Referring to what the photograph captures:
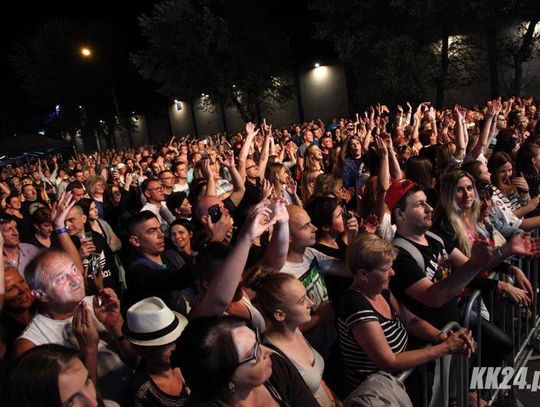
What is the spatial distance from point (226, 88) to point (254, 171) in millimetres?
22708

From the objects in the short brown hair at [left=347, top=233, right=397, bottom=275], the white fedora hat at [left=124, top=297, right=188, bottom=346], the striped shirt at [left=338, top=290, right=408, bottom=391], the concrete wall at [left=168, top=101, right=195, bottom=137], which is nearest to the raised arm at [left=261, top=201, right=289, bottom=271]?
the short brown hair at [left=347, top=233, right=397, bottom=275]

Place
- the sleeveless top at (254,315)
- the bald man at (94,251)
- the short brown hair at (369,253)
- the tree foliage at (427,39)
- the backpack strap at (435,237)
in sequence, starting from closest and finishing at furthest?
the short brown hair at (369,253)
the sleeveless top at (254,315)
the backpack strap at (435,237)
the bald man at (94,251)
the tree foliage at (427,39)

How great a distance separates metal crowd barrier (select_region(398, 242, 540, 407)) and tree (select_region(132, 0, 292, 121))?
2592cm

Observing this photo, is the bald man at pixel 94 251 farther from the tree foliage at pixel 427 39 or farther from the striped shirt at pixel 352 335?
the tree foliage at pixel 427 39

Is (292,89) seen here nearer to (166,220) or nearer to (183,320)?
(166,220)

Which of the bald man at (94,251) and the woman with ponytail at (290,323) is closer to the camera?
the woman with ponytail at (290,323)

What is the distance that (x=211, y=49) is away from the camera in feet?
94.3

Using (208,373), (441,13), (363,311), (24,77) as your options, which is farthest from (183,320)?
(24,77)

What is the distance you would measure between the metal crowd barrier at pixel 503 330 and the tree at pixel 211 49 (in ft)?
85.0

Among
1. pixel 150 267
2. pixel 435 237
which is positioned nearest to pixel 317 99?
pixel 435 237

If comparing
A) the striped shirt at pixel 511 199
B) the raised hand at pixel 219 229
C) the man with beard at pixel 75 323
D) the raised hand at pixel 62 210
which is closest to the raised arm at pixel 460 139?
the striped shirt at pixel 511 199

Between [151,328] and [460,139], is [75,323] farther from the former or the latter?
[460,139]

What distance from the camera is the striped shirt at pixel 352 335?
2719 mm

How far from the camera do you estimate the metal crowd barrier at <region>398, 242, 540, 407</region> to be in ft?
9.26
